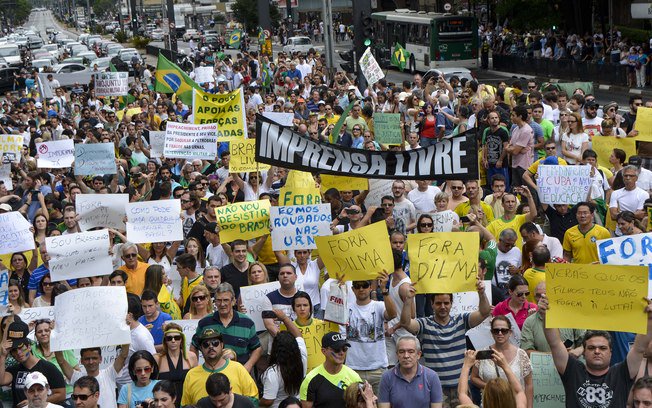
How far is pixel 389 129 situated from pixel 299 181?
4.66m

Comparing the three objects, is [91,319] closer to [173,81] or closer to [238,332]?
[238,332]

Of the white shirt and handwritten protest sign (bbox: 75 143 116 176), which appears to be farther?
handwritten protest sign (bbox: 75 143 116 176)

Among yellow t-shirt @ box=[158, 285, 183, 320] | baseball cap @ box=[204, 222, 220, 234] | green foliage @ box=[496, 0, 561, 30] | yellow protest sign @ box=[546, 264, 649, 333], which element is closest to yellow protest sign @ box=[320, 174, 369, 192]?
baseball cap @ box=[204, 222, 220, 234]

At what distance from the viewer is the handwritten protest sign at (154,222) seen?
12.2 metres

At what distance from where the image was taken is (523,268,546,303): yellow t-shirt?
31.4 feet

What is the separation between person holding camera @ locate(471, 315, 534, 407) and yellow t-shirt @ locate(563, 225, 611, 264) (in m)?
2.92

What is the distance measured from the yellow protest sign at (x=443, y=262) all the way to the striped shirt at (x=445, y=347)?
0.91ft

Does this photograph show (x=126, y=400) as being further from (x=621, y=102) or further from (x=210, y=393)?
(x=621, y=102)

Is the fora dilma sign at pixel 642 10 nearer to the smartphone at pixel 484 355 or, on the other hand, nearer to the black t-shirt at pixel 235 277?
the black t-shirt at pixel 235 277

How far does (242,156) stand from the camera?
14.1 m

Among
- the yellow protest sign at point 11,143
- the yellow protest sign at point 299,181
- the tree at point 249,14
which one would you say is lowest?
the tree at point 249,14

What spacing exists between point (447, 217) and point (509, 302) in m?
2.95

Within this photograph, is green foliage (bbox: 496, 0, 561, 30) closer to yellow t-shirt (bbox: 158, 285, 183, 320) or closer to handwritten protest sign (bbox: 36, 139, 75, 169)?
handwritten protest sign (bbox: 36, 139, 75, 169)

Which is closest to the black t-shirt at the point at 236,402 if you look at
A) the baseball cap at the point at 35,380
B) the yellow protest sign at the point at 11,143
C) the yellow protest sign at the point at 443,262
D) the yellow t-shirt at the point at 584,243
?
the baseball cap at the point at 35,380
